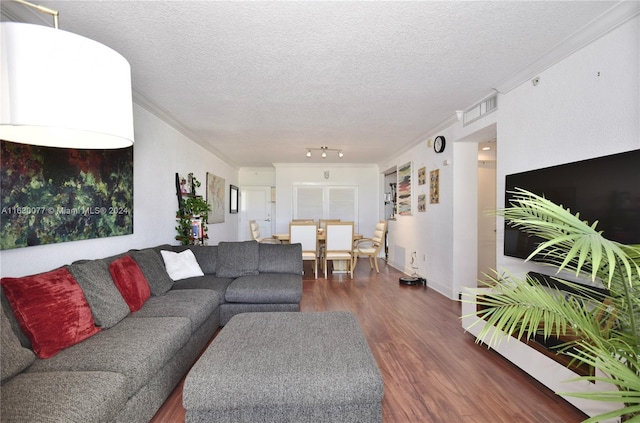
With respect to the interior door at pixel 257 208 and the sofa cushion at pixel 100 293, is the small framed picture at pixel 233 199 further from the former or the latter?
the sofa cushion at pixel 100 293

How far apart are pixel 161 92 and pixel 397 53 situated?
2382mm

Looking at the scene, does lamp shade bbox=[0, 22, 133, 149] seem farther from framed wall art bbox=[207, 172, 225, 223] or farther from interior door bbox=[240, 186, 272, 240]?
interior door bbox=[240, 186, 272, 240]

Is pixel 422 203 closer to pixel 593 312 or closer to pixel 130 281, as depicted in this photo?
pixel 593 312

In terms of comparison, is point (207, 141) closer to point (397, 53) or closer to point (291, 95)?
point (291, 95)

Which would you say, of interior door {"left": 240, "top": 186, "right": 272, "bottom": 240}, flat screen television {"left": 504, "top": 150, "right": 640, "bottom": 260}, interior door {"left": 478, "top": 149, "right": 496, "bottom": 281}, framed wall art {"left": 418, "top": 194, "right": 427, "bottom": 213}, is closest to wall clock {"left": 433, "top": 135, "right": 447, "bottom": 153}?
framed wall art {"left": 418, "top": 194, "right": 427, "bottom": 213}

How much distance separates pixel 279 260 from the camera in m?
3.67

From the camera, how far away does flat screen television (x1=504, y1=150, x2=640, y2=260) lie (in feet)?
5.50

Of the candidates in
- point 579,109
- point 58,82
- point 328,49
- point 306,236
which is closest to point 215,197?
point 306,236

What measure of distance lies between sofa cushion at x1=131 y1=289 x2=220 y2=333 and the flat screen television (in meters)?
2.69

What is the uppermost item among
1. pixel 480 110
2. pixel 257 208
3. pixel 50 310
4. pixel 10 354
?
pixel 480 110

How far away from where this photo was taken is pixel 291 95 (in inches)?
126

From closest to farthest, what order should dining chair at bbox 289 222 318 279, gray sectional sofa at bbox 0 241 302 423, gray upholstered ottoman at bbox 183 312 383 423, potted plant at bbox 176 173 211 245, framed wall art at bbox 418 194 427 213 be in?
gray sectional sofa at bbox 0 241 302 423 → gray upholstered ottoman at bbox 183 312 383 423 → potted plant at bbox 176 173 211 245 → framed wall art at bbox 418 194 427 213 → dining chair at bbox 289 222 318 279

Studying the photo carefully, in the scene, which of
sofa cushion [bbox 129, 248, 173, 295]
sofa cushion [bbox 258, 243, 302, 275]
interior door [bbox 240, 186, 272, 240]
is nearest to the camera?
sofa cushion [bbox 129, 248, 173, 295]

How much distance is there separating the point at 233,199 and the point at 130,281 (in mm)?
5690
